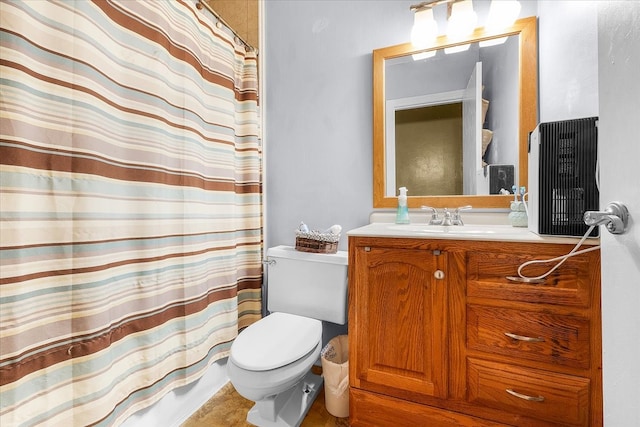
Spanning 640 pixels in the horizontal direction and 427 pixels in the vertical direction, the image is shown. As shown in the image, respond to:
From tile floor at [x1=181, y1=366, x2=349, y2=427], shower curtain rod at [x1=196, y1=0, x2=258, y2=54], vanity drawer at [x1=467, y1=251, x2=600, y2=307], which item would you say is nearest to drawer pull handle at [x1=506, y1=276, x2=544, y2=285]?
vanity drawer at [x1=467, y1=251, x2=600, y2=307]

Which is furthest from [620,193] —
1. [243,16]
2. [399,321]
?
[243,16]

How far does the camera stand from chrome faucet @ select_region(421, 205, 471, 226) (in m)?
1.46

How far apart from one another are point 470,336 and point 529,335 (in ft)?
0.60

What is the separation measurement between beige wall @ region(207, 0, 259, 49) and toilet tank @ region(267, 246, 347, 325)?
1409 millimetres

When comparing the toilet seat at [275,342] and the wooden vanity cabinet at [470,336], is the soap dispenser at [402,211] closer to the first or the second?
the wooden vanity cabinet at [470,336]

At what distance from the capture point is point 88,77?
0.95 meters

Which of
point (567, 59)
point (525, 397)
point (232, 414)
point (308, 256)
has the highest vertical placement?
point (567, 59)

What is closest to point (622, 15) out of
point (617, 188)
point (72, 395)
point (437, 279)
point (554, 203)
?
point (617, 188)

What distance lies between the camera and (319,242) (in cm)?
158

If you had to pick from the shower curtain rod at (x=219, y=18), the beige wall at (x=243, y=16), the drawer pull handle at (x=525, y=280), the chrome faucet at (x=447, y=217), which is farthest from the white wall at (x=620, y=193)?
the beige wall at (x=243, y=16)

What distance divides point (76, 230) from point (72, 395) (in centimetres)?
53

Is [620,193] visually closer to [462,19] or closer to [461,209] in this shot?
[461,209]

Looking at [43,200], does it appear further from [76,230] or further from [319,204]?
[319,204]

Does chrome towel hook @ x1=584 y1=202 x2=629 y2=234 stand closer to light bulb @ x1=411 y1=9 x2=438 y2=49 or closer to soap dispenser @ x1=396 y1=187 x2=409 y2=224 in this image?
soap dispenser @ x1=396 y1=187 x2=409 y2=224
